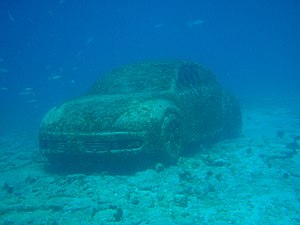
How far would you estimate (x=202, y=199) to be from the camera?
4848 mm

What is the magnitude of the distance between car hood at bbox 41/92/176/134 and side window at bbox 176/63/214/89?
1200 mm

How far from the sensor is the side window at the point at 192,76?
7.36 m

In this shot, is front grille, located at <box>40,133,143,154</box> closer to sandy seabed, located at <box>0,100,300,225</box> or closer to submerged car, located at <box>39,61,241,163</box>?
submerged car, located at <box>39,61,241,163</box>

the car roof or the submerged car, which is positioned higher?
the car roof

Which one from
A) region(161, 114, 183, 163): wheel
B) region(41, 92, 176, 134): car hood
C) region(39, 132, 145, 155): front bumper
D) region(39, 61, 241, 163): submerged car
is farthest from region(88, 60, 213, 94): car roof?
region(39, 132, 145, 155): front bumper

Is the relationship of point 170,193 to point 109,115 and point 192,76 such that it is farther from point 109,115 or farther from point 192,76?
point 192,76

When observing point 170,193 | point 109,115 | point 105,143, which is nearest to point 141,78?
point 109,115

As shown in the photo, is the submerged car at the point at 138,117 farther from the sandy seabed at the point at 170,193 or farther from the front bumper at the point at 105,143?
the sandy seabed at the point at 170,193

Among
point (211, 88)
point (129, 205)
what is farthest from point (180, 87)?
point (129, 205)

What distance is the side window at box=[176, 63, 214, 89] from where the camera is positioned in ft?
24.1

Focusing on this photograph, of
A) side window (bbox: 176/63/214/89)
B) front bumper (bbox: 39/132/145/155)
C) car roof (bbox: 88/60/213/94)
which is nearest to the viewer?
front bumper (bbox: 39/132/145/155)

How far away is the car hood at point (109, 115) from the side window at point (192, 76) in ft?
3.94

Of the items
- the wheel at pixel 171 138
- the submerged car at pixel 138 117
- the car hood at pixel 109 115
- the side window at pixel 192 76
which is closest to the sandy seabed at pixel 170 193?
the wheel at pixel 171 138

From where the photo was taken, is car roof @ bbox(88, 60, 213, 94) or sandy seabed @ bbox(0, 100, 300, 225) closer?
sandy seabed @ bbox(0, 100, 300, 225)
